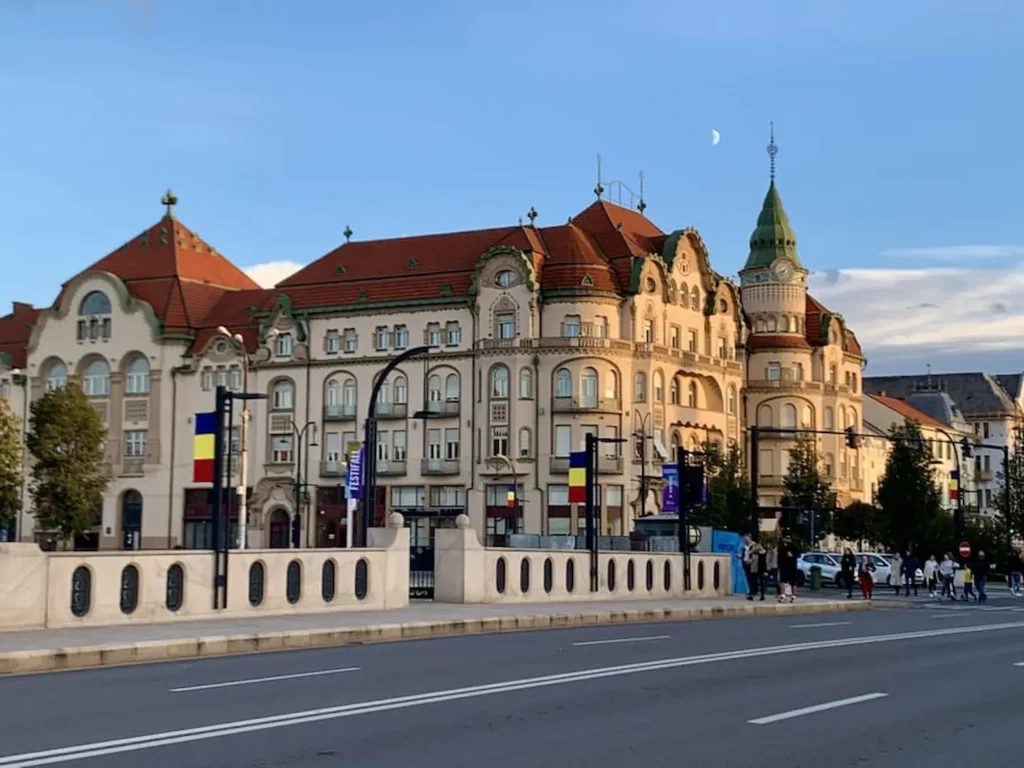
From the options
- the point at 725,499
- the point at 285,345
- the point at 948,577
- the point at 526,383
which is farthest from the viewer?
the point at 285,345

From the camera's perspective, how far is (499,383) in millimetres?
80750

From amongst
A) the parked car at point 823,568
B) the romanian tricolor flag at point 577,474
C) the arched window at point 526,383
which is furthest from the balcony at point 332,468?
the romanian tricolor flag at point 577,474

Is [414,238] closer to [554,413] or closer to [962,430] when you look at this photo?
[554,413]

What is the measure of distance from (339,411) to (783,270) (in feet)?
103

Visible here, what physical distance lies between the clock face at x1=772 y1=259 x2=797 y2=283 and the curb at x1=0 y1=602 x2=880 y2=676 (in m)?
63.9

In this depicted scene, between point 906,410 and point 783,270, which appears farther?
point 906,410

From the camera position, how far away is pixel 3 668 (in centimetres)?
1677

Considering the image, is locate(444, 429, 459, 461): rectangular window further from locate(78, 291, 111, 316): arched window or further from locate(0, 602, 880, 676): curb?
locate(0, 602, 880, 676): curb

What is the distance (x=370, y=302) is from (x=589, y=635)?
62.2m

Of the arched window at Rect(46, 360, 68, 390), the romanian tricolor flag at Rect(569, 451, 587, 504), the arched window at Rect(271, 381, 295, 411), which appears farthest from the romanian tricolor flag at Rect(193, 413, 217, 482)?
the arched window at Rect(46, 360, 68, 390)

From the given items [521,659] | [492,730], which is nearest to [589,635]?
[521,659]

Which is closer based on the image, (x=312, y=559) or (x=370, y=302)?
(x=312, y=559)

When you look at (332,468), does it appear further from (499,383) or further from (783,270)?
(783,270)

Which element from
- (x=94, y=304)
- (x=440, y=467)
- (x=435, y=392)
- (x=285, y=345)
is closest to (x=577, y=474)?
(x=440, y=467)
